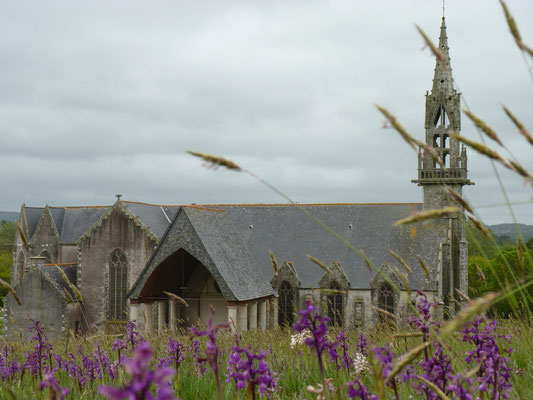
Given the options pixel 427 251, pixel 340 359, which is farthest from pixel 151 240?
pixel 340 359

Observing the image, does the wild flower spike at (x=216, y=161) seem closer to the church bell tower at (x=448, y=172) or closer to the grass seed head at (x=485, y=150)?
the grass seed head at (x=485, y=150)

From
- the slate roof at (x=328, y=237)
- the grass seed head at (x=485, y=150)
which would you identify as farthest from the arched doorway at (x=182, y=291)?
the grass seed head at (x=485, y=150)

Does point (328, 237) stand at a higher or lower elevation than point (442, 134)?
lower

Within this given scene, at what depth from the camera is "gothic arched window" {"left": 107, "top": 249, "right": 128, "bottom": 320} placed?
108 ft

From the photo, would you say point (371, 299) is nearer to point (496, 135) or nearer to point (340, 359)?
point (340, 359)

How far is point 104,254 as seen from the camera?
33.0 meters

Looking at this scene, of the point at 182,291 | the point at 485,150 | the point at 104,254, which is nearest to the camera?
the point at 485,150

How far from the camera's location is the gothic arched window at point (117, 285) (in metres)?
33.0

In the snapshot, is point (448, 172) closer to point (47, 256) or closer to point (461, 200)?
point (47, 256)

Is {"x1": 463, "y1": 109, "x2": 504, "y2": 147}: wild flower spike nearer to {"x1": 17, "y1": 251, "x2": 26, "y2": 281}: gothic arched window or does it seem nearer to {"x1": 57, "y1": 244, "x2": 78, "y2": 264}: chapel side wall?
{"x1": 57, "y1": 244, "x2": 78, "y2": 264}: chapel side wall

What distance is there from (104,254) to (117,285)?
197 centimetres

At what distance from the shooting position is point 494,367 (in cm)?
321

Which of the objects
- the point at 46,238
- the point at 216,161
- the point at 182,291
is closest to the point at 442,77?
the point at 182,291

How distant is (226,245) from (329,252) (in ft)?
31.4
